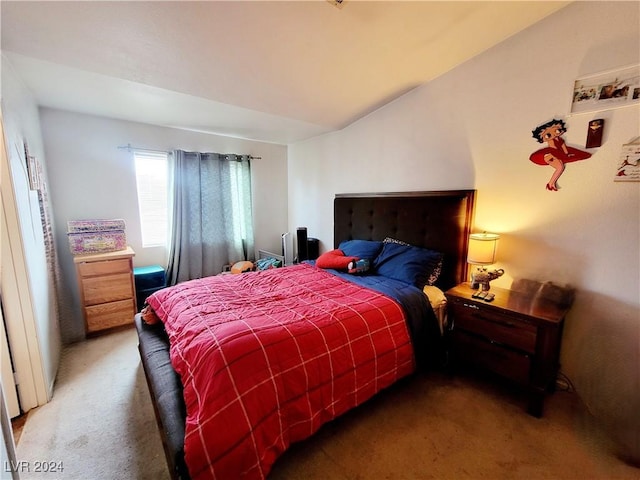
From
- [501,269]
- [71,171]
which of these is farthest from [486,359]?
[71,171]

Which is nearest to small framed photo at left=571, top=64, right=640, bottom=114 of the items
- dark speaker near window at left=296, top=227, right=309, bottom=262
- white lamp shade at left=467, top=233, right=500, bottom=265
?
white lamp shade at left=467, top=233, right=500, bottom=265

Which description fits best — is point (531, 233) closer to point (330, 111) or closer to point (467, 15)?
point (467, 15)

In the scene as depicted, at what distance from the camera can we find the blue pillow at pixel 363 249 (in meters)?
2.64

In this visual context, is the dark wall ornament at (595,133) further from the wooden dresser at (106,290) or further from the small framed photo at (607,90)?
the wooden dresser at (106,290)

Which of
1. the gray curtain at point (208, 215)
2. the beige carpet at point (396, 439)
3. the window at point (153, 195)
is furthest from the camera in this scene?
the gray curtain at point (208, 215)

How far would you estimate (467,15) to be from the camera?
1.71m

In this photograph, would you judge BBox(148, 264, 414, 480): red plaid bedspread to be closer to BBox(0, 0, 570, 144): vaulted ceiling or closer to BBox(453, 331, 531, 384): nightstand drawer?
BBox(453, 331, 531, 384): nightstand drawer

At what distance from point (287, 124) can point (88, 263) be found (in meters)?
2.46

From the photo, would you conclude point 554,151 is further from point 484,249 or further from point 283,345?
point 283,345

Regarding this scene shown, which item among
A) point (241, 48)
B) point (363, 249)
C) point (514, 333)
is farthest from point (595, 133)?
point (241, 48)

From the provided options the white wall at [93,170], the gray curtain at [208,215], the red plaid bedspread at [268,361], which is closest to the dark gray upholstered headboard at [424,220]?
the red plaid bedspread at [268,361]

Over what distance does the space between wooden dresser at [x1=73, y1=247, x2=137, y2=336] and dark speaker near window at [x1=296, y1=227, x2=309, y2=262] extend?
1920 mm

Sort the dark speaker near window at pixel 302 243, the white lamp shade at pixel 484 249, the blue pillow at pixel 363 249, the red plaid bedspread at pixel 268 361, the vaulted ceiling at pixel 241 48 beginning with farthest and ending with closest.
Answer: the dark speaker near window at pixel 302 243 → the blue pillow at pixel 363 249 → the white lamp shade at pixel 484 249 → the vaulted ceiling at pixel 241 48 → the red plaid bedspread at pixel 268 361

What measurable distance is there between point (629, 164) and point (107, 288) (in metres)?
4.10
